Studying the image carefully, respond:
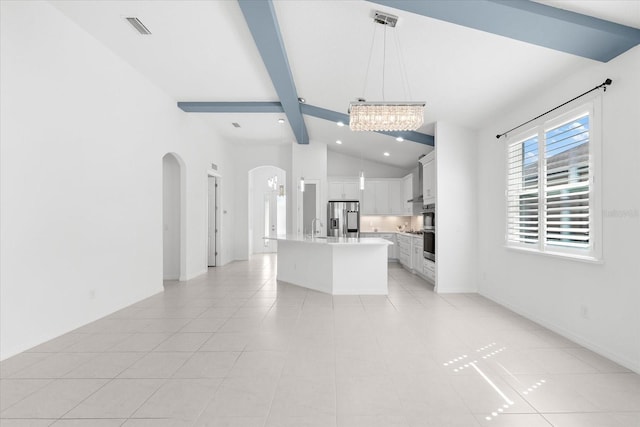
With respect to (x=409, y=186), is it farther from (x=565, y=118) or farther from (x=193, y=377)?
(x=193, y=377)

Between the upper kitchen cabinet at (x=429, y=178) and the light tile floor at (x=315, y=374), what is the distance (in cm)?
255

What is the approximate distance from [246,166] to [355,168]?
128 inches

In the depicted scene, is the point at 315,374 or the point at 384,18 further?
the point at 384,18

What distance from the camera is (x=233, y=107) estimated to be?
6605 millimetres

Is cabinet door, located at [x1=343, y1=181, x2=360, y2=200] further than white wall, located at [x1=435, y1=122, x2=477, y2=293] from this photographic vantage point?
Yes

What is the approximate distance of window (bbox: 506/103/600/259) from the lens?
335cm

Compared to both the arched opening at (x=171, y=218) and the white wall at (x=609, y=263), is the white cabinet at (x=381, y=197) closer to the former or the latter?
the arched opening at (x=171, y=218)

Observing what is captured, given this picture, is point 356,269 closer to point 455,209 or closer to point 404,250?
point 455,209

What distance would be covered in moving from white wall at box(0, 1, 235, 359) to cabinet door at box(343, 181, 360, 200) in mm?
5359

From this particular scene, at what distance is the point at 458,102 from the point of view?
197 inches

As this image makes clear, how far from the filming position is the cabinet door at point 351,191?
9930 mm

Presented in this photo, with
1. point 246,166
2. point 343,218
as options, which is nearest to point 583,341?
point 343,218

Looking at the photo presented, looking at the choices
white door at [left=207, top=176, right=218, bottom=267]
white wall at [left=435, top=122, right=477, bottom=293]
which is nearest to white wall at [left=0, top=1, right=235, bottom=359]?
white door at [left=207, top=176, right=218, bottom=267]

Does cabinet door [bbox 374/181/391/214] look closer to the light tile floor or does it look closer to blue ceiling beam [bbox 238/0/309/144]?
blue ceiling beam [bbox 238/0/309/144]
